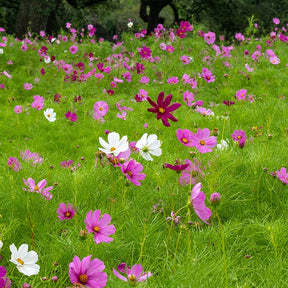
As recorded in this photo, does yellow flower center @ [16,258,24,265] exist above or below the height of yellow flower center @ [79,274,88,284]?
below

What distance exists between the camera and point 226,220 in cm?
199

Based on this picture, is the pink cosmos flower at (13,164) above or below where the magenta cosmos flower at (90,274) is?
below

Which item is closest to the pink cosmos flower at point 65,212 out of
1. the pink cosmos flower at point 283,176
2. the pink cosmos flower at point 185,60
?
the pink cosmos flower at point 283,176

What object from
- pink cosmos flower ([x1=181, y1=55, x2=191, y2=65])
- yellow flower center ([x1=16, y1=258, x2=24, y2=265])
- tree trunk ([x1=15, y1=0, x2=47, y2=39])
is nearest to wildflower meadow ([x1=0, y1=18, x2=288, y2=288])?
yellow flower center ([x1=16, y1=258, x2=24, y2=265])

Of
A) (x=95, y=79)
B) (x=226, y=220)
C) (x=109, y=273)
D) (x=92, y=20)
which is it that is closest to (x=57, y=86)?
(x=95, y=79)

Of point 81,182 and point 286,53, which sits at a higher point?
point 81,182

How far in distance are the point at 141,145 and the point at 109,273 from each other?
1.74ft

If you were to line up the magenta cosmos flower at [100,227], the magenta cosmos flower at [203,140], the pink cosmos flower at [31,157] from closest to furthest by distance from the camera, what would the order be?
the magenta cosmos flower at [100,227] < the magenta cosmos flower at [203,140] < the pink cosmos flower at [31,157]

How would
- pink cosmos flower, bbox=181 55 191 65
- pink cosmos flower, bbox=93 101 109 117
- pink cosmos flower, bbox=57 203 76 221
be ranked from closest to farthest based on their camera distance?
pink cosmos flower, bbox=57 203 76 221 < pink cosmos flower, bbox=93 101 109 117 < pink cosmos flower, bbox=181 55 191 65

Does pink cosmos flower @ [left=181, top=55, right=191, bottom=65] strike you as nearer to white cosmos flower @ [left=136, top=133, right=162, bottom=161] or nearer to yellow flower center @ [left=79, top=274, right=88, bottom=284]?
white cosmos flower @ [left=136, top=133, right=162, bottom=161]

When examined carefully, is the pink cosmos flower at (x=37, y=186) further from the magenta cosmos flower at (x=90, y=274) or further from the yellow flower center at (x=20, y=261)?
the magenta cosmos flower at (x=90, y=274)

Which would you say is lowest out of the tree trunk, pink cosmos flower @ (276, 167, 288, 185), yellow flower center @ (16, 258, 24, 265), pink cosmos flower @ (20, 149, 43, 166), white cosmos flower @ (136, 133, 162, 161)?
the tree trunk

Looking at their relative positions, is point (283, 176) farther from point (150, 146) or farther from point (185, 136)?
point (150, 146)

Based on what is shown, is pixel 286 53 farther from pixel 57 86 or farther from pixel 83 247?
pixel 83 247
